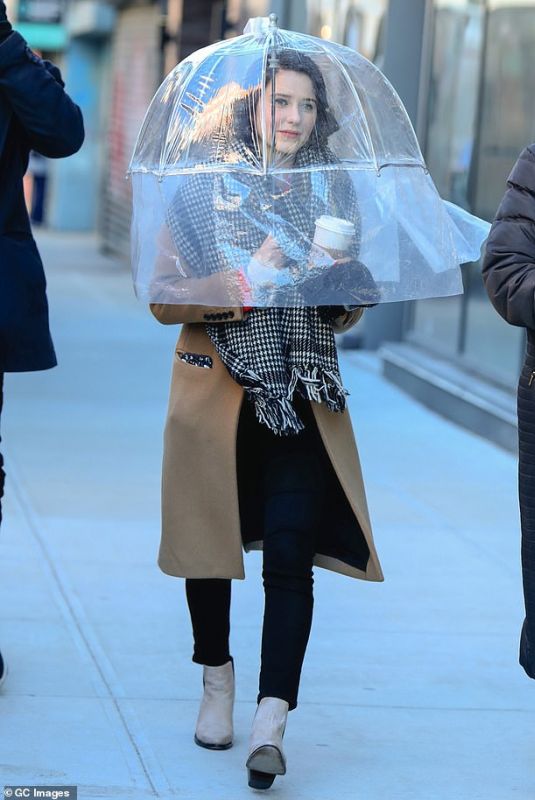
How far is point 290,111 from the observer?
343cm

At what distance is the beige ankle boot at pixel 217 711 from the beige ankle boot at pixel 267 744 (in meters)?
0.29

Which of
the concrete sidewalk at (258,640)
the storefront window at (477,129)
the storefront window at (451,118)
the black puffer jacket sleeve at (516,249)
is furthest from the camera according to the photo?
the storefront window at (451,118)

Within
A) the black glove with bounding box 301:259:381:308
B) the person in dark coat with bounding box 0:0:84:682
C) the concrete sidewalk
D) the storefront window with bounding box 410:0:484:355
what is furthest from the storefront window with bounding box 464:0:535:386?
the black glove with bounding box 301:259:381:308

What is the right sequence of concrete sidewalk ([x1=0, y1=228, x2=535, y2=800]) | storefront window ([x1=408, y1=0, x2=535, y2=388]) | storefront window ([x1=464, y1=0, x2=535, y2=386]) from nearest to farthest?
concrete sidewalk ([x1=0, y1=228, x2=535, y2=800]) → storefront window ([x1=464, y1=0, x2=535, y2=386]) → storefront window ([x1=408, y1=0, x2=535, y2=388])

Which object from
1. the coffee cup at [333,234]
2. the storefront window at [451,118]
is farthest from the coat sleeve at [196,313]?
the storefront window at [451,118]

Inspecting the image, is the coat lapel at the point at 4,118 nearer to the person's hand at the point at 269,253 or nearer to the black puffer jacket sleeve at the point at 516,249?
the person's hand at the point at 269,253

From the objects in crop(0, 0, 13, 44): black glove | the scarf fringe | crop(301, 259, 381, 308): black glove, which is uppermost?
crop(0, 0, 13, 44): black glove

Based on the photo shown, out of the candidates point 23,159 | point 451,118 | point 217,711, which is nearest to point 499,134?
point 451,118

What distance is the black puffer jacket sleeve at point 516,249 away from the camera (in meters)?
3.36

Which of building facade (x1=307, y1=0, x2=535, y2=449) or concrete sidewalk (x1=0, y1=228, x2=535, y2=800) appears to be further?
building facade (x1=307, y1=0, x2=535, y2=449)

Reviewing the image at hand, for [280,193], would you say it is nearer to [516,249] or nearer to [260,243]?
[260,243]

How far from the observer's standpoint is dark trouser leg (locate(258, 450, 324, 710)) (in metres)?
3.45

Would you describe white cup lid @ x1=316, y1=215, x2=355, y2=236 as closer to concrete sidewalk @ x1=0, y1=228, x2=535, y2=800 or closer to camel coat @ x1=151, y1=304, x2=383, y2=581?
camel coat @ x1=151, y1=304, x2=383, y2=581

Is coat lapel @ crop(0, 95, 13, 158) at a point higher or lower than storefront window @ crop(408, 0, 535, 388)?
higher
